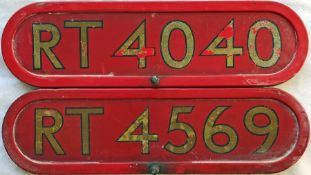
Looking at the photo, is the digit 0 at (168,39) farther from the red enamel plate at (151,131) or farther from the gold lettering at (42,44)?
the gold lettering at (42,44)

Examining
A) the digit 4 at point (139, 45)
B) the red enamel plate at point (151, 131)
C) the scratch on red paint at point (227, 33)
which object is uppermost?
the scratch on red paint at point (227, 33)

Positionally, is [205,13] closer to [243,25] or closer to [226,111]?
[243,25]

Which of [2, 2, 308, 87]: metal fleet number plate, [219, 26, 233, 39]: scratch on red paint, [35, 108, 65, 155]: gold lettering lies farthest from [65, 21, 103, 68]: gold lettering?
[219, 26, 233, 39]: scratch on red paint

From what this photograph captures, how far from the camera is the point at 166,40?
936 millimetres

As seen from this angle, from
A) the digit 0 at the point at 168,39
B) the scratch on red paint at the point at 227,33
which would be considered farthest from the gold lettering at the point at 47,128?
the scratch on red paint at the point at 227,33

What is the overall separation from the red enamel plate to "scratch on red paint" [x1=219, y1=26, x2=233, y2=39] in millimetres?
118

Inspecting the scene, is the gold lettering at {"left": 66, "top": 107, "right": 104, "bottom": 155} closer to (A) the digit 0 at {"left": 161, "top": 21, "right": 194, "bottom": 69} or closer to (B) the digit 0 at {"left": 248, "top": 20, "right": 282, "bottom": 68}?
(A) the digit 0 at {"left": 161, "top": 21, "right": 194, "bottom": 69}

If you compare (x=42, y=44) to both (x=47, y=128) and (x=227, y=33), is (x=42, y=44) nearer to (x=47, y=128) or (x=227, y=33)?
(x=47, y=128)

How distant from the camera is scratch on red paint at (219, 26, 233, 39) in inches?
36.7

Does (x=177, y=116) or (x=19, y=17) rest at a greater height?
(x=19, y=17)

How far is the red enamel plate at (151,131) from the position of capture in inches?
36.6

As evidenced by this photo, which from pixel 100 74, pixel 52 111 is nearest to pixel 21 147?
pixel 52 111

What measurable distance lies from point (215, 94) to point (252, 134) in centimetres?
11


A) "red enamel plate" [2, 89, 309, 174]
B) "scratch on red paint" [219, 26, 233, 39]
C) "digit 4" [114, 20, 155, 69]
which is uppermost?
"scratch on red paint" [219, 26, 233, 39]
